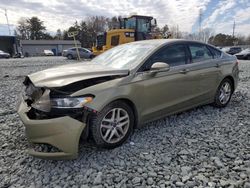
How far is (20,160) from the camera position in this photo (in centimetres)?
288

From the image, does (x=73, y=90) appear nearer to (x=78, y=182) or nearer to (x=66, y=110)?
(x=66, y=110)

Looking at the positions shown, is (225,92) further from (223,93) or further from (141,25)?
(141,25)

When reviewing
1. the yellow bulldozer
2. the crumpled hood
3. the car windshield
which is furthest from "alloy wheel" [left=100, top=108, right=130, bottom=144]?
the yellow bulldozer

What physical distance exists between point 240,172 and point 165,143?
1.03 metres

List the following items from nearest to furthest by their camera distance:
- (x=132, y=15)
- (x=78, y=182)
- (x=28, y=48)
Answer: (x=78, y=182) → (x=132, y=15) → (x=28, y=48)

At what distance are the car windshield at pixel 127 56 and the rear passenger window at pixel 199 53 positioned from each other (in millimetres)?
904

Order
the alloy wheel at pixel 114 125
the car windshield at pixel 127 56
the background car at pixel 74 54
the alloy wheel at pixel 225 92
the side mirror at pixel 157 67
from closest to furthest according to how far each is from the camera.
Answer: the alloy wheel at pixel 114 125 → the side mirror at pixel 157 67 → the car windshield at pixel 127 56 → the alloy wheel at pixel 225 92 → the background car at pixel 74 54

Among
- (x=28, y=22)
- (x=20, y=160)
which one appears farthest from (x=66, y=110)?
(x=28, y=22)

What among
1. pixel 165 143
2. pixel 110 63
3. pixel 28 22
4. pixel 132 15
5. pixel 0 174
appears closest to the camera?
pixel 0 174

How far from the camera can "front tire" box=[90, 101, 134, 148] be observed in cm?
281

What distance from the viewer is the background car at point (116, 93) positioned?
102 inches

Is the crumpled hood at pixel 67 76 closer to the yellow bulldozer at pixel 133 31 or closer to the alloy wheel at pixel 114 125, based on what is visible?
the alloy wheel at pixel 114 125

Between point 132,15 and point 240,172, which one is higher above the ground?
point 132,15

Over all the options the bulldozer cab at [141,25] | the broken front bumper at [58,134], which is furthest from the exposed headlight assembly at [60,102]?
the bulldozer cab at [141,25]
